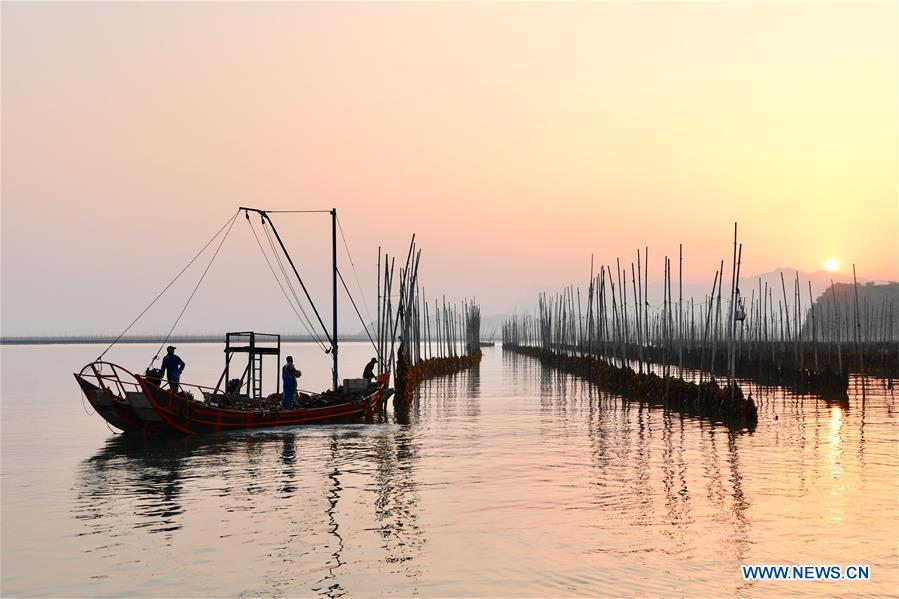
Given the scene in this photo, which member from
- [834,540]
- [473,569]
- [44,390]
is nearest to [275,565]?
[473,569]

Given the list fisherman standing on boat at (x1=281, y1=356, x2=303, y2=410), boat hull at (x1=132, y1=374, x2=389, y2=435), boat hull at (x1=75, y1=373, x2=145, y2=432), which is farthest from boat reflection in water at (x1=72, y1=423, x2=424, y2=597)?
fisherman standing on boat at (x1=281, y1=356, x2=303, y2=410)

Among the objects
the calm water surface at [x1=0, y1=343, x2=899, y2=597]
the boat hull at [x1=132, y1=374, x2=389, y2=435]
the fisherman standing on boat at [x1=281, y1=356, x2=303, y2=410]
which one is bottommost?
the calm water surface at [x1=0, y1=343, x2=899, y2=597]

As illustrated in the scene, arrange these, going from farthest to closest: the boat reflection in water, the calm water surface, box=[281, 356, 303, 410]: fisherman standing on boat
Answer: box=[281, 356, 303, 410]: fisherman standing on boat
the boat reflection in water
the calm water surface

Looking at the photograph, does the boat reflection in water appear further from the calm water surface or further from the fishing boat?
the fishing boat

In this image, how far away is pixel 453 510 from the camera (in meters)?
18.0

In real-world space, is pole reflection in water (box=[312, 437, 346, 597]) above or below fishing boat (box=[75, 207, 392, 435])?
below

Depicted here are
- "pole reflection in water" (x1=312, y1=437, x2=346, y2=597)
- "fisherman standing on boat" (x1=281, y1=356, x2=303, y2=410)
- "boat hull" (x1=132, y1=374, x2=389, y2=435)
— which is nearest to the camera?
"pole reflection in water" (x1=312, y1=437, x2=346, y2=597)

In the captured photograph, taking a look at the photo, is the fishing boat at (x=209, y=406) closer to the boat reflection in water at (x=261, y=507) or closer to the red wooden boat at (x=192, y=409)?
the red wooden boat at (x=192, y=409)

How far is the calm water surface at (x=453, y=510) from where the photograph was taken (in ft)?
44.0

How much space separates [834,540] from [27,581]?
12.2 m

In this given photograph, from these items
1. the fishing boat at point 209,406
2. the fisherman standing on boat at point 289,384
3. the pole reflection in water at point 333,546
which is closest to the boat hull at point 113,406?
the fishing boat at point 209,406

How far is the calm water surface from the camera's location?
13414 millimetres

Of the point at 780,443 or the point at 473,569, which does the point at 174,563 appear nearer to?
the point at 473,569

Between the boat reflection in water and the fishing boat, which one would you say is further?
the fishing boat
